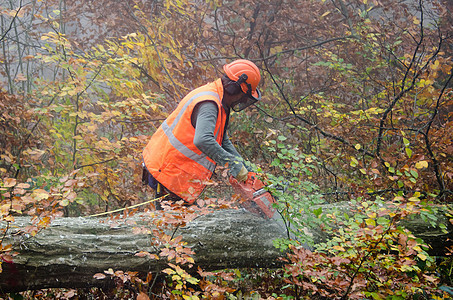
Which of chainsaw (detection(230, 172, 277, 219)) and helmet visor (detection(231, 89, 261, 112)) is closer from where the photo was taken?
chainsaw (detection(230, 172, 277, 219))

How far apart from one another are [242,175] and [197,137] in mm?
515

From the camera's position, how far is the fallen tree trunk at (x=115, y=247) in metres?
2.20

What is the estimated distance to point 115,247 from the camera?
2.42 meters

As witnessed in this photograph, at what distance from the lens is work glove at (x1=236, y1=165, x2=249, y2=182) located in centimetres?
278

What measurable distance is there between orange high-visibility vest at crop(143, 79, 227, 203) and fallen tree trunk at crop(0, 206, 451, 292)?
43 centimetres

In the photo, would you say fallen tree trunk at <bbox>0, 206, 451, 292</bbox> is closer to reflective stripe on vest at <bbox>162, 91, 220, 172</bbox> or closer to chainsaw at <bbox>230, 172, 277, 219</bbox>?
chainsaw at <bbox>230, 172, 277, 219</bbox>

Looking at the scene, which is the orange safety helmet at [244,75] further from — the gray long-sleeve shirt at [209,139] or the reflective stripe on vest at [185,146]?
the gray long-sleeve shirt at [209,139]

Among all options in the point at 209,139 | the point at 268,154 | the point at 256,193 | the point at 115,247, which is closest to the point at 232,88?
the point at 209,139

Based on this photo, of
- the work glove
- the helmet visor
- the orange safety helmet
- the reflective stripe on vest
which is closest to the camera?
the work glove

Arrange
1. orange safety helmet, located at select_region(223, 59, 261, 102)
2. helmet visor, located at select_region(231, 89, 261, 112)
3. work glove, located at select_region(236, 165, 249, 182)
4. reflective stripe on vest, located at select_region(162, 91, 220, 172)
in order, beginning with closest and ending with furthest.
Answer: work glove, located at select_region(236, 165, 249, 182)
reflective stripe on vest, located at select_region(162, 91, 220, 172)
orange safety helmet, located at select_region(223, 59, 261, 102)
helmet visor, located at select_region(231, 89, 261, 112)

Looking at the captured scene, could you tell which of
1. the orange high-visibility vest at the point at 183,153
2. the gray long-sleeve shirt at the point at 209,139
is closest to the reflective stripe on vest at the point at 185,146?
the orange high-visibility vest at the point at 183,153

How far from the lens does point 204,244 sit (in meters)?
2.63

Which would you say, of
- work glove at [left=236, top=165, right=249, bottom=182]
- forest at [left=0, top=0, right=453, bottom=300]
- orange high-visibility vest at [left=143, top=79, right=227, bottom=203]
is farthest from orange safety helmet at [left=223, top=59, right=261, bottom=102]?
forest at [left=0, top=0, right=453, bottom=300]

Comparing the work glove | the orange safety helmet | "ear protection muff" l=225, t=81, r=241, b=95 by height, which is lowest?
the work glove
